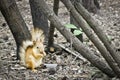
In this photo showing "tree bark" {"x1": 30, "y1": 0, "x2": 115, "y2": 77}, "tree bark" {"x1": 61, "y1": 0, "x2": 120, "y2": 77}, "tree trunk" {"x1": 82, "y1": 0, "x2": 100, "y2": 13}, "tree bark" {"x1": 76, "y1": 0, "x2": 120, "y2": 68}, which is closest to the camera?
"tree bark" {"x1": 30, "y1": 0, "x2": 115, "y2": 77}

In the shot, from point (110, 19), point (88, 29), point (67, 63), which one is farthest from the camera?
point (110, 19)

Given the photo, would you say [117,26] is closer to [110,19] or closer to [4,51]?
[110,19]

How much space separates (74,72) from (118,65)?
0.93m

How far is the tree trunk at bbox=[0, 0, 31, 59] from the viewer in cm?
487

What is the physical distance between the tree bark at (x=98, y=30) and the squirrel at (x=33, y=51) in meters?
0.80

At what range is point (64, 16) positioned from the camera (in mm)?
11500

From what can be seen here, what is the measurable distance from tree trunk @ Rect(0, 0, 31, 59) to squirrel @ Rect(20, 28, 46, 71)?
0.37 m

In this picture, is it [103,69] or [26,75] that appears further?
[26,75]

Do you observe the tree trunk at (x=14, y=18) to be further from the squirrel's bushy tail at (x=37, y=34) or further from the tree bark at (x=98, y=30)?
the tree bark at (x=98, y=30)

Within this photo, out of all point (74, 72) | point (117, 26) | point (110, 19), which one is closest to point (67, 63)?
point (74, 72)

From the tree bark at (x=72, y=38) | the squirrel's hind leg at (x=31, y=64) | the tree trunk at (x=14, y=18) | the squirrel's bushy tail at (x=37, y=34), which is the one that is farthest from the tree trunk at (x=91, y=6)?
the tree bark at (x=72, y=38)

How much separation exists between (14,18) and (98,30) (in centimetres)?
152

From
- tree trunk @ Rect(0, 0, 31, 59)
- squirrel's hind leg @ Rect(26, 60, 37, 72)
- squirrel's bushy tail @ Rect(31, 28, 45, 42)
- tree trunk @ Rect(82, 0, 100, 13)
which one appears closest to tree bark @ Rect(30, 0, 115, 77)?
squirrel's bushy tail @ Rect(31, 28, 45, 42)

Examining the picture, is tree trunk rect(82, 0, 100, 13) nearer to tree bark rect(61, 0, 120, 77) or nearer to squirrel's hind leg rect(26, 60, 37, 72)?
squirrel's hind leg rect(26, 60, 37, 72)
